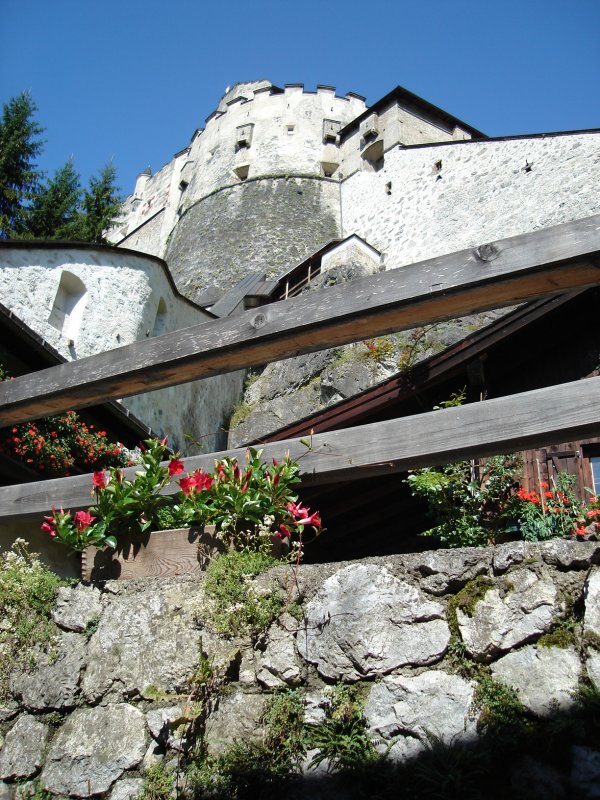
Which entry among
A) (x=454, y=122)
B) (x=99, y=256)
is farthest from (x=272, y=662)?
(x=454, y=122)

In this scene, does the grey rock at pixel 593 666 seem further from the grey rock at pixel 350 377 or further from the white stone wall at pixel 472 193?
the white stone wall at pixel 472 193

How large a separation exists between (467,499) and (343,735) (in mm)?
3116

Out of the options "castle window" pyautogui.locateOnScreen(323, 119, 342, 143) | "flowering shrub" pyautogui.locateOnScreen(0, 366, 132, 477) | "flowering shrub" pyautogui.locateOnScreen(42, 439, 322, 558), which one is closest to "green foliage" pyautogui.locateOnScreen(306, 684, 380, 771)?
"flowering shrub" pyautogui.locateOnScreen(42, 439, 322, 558)

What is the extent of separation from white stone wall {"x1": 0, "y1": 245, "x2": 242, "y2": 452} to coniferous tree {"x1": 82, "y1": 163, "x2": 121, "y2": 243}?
732cm

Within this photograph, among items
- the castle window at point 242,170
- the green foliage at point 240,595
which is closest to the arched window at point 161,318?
the green foliage at point 240,595

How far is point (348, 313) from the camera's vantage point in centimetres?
307

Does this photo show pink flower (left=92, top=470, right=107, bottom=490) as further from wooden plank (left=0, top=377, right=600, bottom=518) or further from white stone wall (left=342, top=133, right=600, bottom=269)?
white stone wall (left=342, top=133, right=600, bottom=269)

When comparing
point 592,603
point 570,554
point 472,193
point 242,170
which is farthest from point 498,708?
point 242,170

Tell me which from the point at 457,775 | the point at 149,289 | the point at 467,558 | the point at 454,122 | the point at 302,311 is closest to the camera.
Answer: the point at 457,775

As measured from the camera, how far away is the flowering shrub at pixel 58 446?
569 centimetres

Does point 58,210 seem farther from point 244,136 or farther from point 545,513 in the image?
point 545,513

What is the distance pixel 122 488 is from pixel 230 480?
56cm

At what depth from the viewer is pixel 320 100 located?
101ft

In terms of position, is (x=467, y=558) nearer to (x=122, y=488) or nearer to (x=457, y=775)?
(x=457, y=775)
